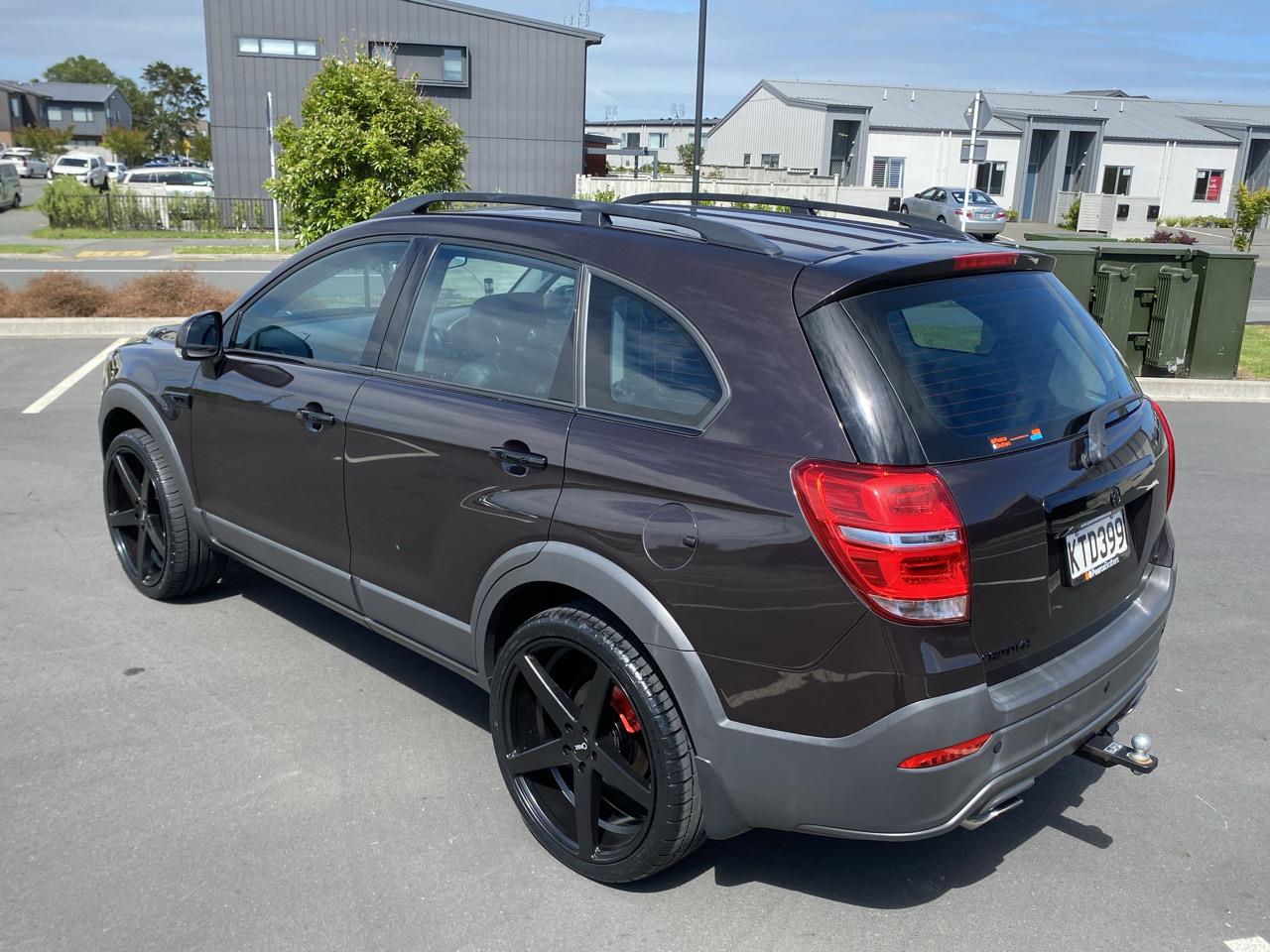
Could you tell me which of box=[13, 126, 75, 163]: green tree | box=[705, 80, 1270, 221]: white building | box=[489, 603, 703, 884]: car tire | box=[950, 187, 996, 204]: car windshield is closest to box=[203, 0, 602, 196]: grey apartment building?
box=[950, 187, 996, 204]: car windshield

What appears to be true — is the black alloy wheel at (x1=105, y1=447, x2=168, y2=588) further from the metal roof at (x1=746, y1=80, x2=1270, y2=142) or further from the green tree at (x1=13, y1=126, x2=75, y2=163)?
the green tree at (x1=13, y1=126, x2=75, y2=163)

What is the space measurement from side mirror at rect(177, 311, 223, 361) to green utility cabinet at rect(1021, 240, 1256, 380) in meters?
8.29

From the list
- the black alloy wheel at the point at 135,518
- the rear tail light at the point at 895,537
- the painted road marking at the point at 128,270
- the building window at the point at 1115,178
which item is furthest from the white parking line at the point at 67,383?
the building window at the point at 1115,178

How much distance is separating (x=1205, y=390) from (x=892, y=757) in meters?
9.66

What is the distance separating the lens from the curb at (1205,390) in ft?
35.3

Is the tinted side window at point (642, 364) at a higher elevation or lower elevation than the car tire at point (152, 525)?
higher

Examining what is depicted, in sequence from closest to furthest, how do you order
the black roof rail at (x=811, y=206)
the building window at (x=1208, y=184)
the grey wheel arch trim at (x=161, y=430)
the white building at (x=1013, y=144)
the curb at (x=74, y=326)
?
the black roof rail at (x=811, y=206) < the grey wheel arch trim at (x=161, y=430) < the curb at (x=74, y=326) < the white building at (x=1013, y=144) < the building window at (x=1208, y=184)

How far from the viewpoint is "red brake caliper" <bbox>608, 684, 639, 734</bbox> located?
10.2 ft

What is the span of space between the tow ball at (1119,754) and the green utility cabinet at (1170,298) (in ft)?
26.8

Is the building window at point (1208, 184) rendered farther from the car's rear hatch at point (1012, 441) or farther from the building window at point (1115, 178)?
the car's rear hatch at point (1012, 441)

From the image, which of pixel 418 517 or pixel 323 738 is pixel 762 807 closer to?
pixel 418 517

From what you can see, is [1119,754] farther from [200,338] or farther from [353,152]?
[353,152]

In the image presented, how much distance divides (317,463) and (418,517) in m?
0.62

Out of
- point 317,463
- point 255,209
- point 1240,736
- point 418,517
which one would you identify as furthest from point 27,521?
point 255,209
